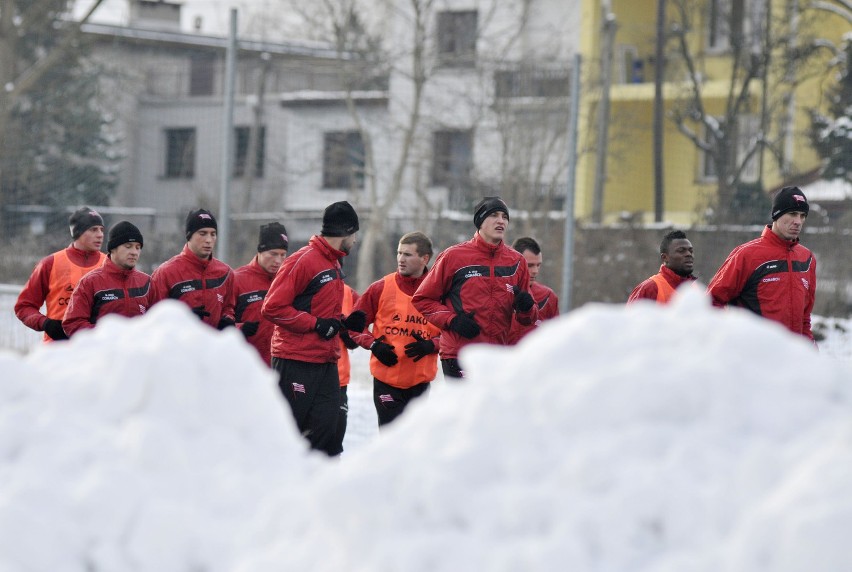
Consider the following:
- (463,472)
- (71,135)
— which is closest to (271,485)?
(463,472)

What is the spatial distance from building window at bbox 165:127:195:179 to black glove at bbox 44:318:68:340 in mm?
8395

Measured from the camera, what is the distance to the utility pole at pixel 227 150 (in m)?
12.6

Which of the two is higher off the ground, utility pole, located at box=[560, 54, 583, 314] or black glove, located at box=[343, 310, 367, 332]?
utility pole, located at box=[560, 54, 583, 314]

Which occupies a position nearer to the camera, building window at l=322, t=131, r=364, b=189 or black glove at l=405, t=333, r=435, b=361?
black glove at l=405, t=333, r=435, b=361

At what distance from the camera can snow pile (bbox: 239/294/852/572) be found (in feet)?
7.75

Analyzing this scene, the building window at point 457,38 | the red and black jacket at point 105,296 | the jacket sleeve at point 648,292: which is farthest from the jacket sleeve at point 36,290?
the building window at point 457,38

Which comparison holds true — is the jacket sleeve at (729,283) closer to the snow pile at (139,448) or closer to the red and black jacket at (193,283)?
the red and black jacket at (193,283)

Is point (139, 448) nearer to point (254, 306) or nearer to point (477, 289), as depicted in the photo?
point (477, 289)

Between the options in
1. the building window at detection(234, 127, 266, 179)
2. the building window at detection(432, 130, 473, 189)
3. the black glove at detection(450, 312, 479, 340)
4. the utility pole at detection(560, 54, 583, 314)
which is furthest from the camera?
the building window at detection(432, 130, 473, 189)

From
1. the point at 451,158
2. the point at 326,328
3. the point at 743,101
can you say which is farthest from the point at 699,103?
the point at 326,328

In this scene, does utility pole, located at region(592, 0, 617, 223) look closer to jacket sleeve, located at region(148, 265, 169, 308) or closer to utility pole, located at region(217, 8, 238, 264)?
utility pole, located at region(217, 8, 238, 264)

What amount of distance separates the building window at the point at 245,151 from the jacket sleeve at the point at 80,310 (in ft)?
33.5

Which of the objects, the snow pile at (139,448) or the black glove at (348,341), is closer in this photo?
the snow pile at (139,448)

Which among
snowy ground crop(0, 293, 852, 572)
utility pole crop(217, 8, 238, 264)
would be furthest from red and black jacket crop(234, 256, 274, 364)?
snowy ground crop(0, 293, 852, 572)
